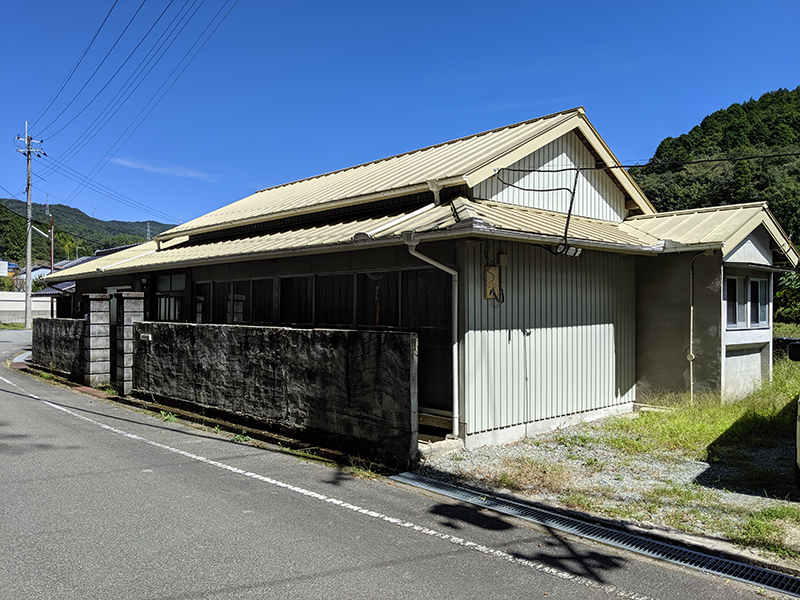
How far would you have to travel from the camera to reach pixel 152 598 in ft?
12.0

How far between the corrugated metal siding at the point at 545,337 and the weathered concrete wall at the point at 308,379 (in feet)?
3.94

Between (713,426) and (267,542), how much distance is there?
6857 millimetres

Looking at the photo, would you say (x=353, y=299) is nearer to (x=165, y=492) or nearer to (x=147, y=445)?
(x=147, y=445)

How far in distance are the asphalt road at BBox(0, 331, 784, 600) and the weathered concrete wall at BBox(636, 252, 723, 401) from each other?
628 centimetres

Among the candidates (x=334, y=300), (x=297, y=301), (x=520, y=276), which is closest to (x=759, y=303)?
(x=520, y=276)

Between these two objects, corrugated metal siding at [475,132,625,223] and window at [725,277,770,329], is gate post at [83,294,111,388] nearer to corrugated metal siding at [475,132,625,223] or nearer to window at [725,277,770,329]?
corrugated metal siding at [475,132,625,223]

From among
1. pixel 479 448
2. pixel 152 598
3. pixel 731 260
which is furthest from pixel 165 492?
pixel 731 260

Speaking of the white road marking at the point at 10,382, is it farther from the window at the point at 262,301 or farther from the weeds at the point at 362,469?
the weeds at the point at 362,469

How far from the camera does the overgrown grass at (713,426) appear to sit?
25.8 feet

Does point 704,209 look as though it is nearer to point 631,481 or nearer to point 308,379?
point 631,481

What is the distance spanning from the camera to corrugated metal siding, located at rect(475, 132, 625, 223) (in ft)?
30.5

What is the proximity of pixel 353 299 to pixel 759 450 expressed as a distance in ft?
20.3

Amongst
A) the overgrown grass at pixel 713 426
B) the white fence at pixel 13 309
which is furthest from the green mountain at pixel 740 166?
the white fence at pixel 13 309

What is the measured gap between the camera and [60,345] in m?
15.8
